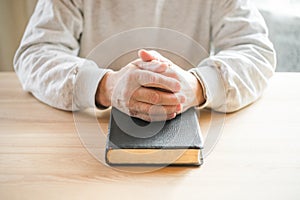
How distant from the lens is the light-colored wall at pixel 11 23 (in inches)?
58.7

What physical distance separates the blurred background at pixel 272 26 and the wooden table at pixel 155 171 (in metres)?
0.51

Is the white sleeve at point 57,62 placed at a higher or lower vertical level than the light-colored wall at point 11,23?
higher

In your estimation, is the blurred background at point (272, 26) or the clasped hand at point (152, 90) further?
the blurred background at point (272, 26)

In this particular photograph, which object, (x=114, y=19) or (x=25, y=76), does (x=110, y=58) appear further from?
(x=25, y=76)

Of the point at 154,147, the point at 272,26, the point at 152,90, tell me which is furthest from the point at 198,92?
the point at 272,26

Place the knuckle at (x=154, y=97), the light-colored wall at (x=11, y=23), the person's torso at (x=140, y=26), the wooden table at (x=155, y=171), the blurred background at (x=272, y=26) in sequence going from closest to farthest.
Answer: the wooden table at (x=155, y=171) → the knuckle at (x=154, y=97) → the person's torso at (x=140, y=26) → the blurred background at (x=272, y=26) → the light-colored wall at (x=11, y=23)

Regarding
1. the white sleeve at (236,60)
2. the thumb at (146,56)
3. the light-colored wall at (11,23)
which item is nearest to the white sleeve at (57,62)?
the thumb at (146,56)

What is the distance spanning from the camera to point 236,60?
91 cm

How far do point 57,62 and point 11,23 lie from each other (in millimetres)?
702

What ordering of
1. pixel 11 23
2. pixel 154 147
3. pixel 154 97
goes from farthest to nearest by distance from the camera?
pixel 11 23
pixel 154 97
pixel 154 147

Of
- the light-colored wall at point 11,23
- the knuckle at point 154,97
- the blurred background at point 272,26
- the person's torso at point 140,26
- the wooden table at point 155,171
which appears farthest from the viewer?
the light-colored wall at point 11,23

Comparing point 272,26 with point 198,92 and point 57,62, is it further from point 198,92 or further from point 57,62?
point 57,62

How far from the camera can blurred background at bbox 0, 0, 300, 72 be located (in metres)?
1.32

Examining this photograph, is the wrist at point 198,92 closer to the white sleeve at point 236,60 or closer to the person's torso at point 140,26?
the white sleeve at point 236,60
